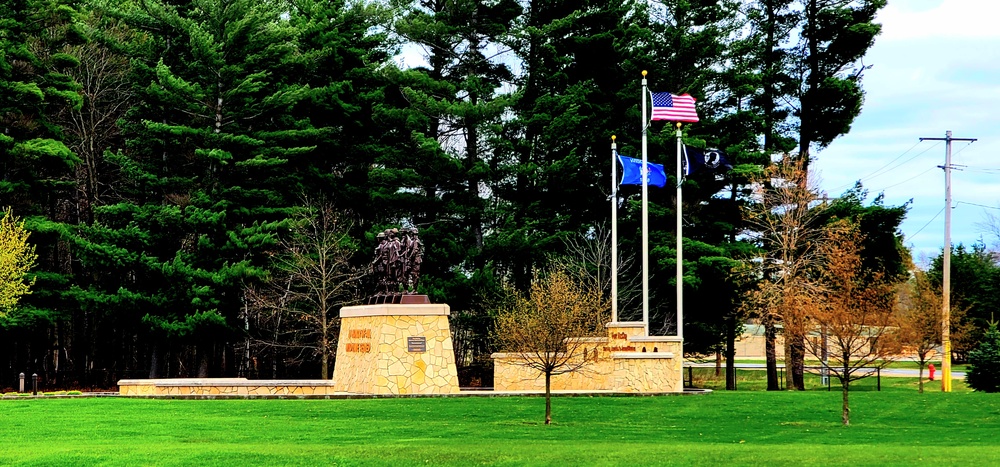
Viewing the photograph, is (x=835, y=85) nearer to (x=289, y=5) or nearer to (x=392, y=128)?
(x=392, y=128)

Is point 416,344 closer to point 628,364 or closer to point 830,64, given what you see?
point 628,364

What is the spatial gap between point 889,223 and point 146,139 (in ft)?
90.2

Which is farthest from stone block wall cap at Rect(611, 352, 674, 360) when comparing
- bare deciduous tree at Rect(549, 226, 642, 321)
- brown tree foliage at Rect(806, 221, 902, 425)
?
bare deciduous tree at Rect(549, 226, 642, 321)

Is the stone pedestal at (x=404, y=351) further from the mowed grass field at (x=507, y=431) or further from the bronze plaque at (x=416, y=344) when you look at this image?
the mowed grass field at (x=507, y=431)

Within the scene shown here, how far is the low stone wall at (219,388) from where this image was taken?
107 feet

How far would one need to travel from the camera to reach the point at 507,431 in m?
21.7

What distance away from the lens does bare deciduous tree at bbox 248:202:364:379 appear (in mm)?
41875

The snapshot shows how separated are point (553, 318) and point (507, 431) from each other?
26.9ft

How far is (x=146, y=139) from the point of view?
44.7 metres

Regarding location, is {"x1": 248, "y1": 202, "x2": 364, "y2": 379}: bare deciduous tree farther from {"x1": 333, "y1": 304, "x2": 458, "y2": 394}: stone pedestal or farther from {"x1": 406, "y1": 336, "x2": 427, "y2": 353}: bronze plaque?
{"x1": 406, "y1": 336, "x2": 427, "y2": 353}: bronze plaque

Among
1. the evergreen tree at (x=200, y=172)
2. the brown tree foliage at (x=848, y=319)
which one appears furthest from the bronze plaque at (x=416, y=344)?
the evergreen tree at (x=200, y=172)

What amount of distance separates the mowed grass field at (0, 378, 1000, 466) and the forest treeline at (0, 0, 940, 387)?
12.1m

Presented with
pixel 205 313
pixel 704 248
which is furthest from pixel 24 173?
pixel 704 248

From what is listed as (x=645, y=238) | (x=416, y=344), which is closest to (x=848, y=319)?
(x=645, y=238)
